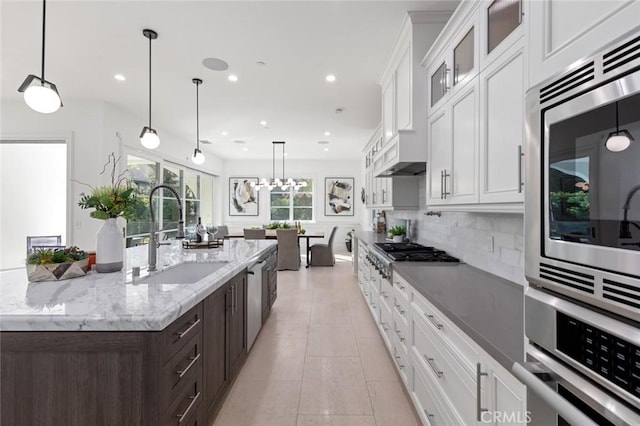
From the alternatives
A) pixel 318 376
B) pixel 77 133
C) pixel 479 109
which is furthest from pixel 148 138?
pixel 479 109

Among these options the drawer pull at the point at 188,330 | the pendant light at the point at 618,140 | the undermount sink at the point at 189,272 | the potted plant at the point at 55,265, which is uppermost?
the pendant light at the point at 618,140

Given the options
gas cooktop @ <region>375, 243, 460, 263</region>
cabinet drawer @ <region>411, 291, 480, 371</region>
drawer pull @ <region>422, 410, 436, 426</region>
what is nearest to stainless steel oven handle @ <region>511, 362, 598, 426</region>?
cabinet drawer @ <region>411, 291, 480, 371</region>

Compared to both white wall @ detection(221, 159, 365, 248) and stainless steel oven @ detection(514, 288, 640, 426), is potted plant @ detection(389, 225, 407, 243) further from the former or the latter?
white wall @ detection(221, 159, 365, 248)

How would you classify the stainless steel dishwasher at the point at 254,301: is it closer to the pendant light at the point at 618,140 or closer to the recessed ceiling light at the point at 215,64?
the recessed ceiling light at the point at 215,64

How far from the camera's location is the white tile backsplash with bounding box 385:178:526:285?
1853 millimetres

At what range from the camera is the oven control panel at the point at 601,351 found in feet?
1.88

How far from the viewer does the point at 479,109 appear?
1.72 m

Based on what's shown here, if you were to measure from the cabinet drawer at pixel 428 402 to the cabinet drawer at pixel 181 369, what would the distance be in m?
1.28

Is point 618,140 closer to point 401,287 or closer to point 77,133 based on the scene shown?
point 401,287

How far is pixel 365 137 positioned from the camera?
6734 millimetres

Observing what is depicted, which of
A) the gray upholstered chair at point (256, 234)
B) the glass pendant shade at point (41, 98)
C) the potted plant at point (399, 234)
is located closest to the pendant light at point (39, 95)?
the glass pendant shade at point (41, 98)

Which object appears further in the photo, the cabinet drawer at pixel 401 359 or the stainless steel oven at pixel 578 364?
the cabinet drawer at pixel 401 359

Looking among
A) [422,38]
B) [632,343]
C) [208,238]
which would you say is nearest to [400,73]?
[422,38]

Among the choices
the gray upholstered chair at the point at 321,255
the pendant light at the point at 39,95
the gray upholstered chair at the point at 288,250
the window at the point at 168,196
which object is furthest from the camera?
the gray upholstered chair at the point at 321,255
